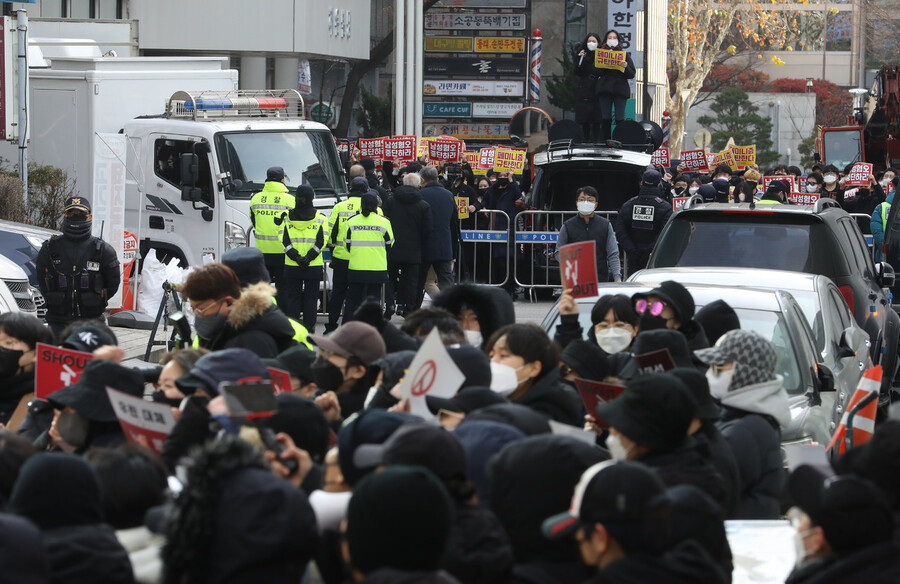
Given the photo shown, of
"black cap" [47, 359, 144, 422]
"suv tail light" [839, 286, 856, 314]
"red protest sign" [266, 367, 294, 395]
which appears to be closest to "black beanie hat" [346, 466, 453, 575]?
"black cap" [47, 359, 144, 422]

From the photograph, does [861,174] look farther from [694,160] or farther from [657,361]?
[657,361]

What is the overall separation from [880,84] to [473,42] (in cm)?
2810

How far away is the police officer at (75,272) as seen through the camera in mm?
10289

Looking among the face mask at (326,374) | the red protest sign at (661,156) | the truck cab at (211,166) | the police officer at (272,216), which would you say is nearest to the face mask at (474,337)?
the face mask at (326,374)

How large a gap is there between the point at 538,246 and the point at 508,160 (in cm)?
455

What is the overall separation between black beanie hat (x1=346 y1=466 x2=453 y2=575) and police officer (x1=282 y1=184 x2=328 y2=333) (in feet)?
36.4

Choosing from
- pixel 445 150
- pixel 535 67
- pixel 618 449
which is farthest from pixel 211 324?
pixel 535 67

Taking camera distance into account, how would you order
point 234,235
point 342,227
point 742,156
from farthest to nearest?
point 742,156 → point 234,235 → point 342,227

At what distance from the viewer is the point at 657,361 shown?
5414 mm

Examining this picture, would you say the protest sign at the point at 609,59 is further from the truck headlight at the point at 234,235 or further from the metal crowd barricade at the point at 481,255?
the truck headlight at the point at 234,235

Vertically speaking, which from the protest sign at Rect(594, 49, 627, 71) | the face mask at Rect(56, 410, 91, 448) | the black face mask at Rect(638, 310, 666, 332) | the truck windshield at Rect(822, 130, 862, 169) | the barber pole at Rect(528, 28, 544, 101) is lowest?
the face mask at Rect(56, 410, 91, 448)

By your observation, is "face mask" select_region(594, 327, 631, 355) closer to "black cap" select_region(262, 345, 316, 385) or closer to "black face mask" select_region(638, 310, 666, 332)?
"black face mask" select_region(638, 310, 666, 332)

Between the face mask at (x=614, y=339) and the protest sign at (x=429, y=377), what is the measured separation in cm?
192

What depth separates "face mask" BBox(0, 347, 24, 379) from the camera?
6176mm
